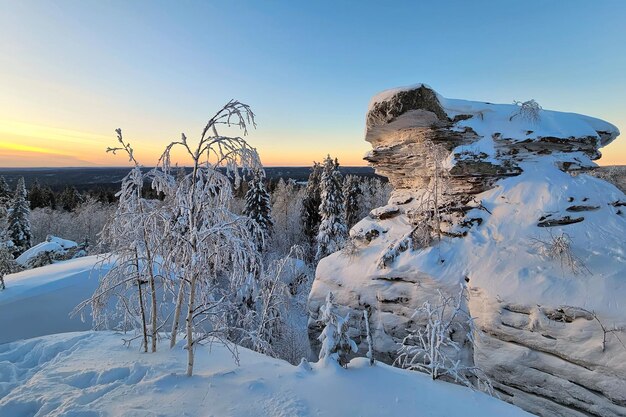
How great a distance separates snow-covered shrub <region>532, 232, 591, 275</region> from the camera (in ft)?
23.2

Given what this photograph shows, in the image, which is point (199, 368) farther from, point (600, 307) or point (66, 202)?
point (66, 202)

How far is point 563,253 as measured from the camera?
23.9ft

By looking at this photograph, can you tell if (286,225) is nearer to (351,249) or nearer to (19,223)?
(19,223)

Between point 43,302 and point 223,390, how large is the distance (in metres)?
11.4

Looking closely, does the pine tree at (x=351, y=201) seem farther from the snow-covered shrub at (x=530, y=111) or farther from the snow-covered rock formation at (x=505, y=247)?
the snow-covered shrub at (x=530, y=111)

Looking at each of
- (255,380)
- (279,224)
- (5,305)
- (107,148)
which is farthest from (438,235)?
(279,224)

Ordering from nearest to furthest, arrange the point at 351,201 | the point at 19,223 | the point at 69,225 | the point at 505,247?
the point at 505,247 < the point at 19,223 < the point at 351,201 < the point at 69,225

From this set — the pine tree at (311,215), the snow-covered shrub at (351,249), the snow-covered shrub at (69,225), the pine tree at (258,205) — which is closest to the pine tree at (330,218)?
the pine tree at (258,205)

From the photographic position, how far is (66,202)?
54531 mm

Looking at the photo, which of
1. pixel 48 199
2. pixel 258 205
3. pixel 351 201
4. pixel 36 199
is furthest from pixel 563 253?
pixel 48 199

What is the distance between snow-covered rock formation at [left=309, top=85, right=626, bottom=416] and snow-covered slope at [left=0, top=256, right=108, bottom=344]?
875 cm

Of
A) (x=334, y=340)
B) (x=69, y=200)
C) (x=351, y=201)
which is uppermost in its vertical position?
(x=351, y=201)

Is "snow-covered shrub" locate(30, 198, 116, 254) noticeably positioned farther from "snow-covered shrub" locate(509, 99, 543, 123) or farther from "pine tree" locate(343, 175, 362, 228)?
"snow-covered shrub" locate(509, 99, 543, 123)

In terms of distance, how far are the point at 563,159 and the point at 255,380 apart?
11.2m
